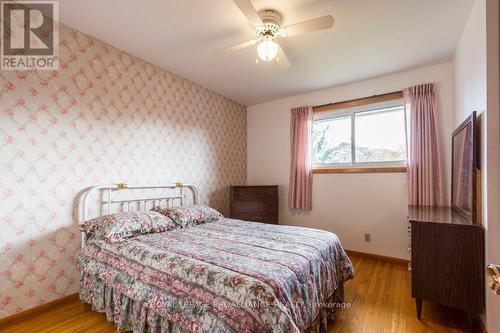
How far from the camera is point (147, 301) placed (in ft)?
5.16

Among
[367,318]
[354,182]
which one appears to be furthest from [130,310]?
[354,182]

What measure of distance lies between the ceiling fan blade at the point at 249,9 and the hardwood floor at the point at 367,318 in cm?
246

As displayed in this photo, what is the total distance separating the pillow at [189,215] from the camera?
2554 mm

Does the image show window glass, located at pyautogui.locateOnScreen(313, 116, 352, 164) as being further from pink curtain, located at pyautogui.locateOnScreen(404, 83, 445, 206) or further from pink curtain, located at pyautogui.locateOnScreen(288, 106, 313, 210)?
pink curtain, located at pyautogui.locateOnScreen(404, 83, 445, 206)

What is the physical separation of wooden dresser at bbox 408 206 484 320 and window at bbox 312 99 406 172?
1.45 metres

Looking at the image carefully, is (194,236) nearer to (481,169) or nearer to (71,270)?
(71,270)

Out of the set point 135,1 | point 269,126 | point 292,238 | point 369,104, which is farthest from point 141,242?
point 369,104

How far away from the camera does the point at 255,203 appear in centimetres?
382

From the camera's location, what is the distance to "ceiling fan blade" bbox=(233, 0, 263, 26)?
1.57 m

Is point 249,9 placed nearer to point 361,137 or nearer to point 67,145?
point 67,145

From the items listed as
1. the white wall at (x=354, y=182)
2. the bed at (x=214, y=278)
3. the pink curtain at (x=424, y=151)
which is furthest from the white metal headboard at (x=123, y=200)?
the pink curtain at (x=424, y=151)

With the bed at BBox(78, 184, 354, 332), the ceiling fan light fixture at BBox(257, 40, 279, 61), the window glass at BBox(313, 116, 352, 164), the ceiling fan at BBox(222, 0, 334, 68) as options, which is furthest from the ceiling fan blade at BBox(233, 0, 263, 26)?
the window glass at BBox(313, 116, 352, 164)

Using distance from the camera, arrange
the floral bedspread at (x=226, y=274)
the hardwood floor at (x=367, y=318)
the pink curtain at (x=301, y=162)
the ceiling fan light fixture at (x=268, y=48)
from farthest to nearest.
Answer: the pink curtain at (x=301, y=162) < the ceiling fan light fixture at (x=268, y=48) < the hardwood floor at (x=367, y=318) < the floral bedspread at (x=226, y=274)

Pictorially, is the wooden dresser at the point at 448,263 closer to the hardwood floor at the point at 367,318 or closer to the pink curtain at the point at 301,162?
the hardwood floor at the point at 367,318
